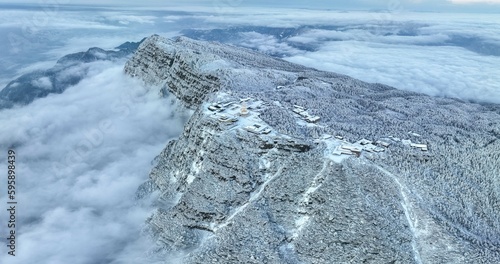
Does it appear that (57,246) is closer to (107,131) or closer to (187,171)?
(187,171)

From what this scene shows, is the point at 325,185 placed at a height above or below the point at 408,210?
above

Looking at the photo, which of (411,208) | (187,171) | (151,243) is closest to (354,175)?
(411,208)

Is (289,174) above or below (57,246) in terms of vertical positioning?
above

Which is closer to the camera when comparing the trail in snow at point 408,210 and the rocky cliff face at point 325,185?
the trail in snow at point 408,210

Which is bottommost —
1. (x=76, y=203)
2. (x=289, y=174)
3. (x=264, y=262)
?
(x=76, y=203)

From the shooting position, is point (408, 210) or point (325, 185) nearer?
point (408, 210)

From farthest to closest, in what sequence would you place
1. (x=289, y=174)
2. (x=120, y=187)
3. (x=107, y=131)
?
(x=107, y=131), (x=120, y=187), (x=289, y=174)

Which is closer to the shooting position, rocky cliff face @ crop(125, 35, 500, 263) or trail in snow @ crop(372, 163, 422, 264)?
trail in snow @ crop(372, 163, 422, 264)

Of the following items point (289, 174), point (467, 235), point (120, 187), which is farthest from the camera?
point (120, 187)
